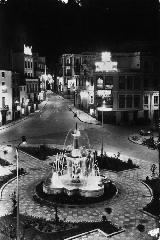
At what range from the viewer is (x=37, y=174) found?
137ft

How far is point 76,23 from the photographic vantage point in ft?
478

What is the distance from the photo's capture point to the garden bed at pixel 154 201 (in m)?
31.0

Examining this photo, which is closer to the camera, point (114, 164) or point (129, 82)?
point (114, 164)

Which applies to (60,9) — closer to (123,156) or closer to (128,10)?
(128,10)

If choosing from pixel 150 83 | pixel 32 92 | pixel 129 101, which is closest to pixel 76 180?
pixel 129 101

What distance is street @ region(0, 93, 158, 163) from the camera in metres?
53.3

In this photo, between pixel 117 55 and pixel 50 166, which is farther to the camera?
pixel 117 55

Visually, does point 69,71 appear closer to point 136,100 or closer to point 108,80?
point 108,80

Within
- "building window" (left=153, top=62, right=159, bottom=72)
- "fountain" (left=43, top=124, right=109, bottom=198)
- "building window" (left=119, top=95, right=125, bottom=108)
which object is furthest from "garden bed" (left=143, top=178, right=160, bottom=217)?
"building window" (left=153, top=62, right=159, bottom=72)

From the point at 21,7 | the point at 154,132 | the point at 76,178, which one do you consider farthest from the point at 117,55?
the point at 21,7

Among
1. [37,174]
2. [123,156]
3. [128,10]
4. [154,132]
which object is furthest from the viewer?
[128,10]

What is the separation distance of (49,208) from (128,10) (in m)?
102

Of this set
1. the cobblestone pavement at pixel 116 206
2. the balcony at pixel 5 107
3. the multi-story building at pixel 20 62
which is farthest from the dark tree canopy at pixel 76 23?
the cobblestone pavement at pixel 116 206

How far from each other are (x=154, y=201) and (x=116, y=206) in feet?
11.3
